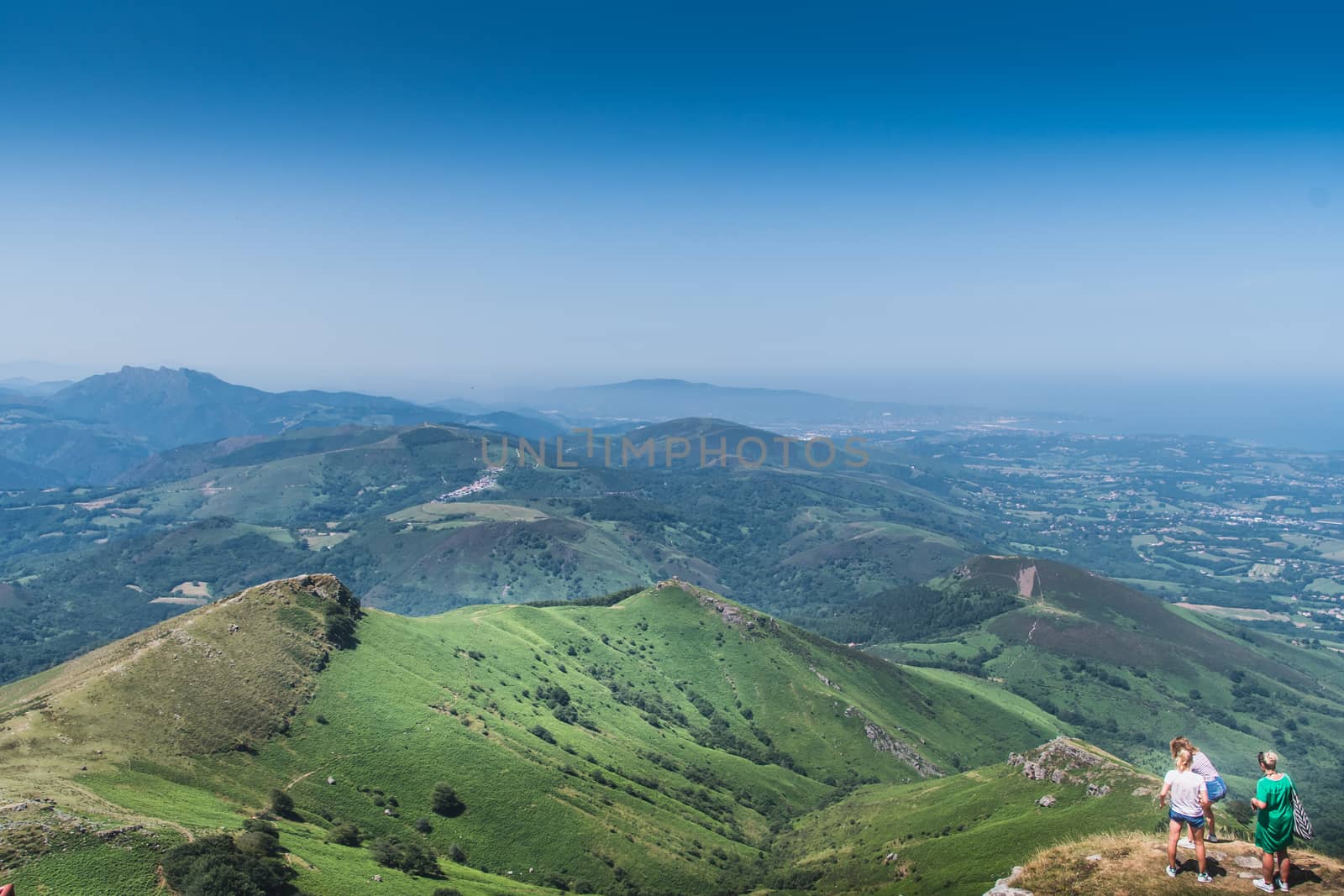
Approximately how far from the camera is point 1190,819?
24.8 m

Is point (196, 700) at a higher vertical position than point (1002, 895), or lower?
lower

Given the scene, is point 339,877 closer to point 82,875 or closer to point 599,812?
point 82,875

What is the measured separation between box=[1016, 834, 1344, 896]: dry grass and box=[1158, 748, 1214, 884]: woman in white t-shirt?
115 cm

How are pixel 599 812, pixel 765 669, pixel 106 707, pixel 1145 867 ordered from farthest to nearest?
pixel 765 669, pixel 599 812, pixel 106 707, pixel 1145 867

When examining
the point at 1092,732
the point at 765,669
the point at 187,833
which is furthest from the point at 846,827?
the point at 1092,732

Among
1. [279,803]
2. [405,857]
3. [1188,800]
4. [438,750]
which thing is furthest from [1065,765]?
[279,803]

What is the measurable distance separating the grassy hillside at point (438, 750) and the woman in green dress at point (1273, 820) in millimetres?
51556

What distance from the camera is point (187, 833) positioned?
4553 centimetres

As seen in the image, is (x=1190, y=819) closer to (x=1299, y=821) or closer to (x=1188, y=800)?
(x=1188, y=800)

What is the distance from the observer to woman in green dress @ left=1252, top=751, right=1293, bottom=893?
22.6m

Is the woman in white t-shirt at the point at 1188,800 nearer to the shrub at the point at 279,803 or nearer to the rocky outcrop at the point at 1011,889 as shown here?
the rocky outcrop at the point at 1011,889

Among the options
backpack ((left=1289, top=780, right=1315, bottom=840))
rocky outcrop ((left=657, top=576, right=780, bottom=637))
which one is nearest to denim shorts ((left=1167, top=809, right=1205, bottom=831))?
backpack ((left=1289, top=780, right=1315, bottom=840))

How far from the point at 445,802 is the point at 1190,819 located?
68.5 metres

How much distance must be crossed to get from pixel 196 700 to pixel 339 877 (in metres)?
31.5
